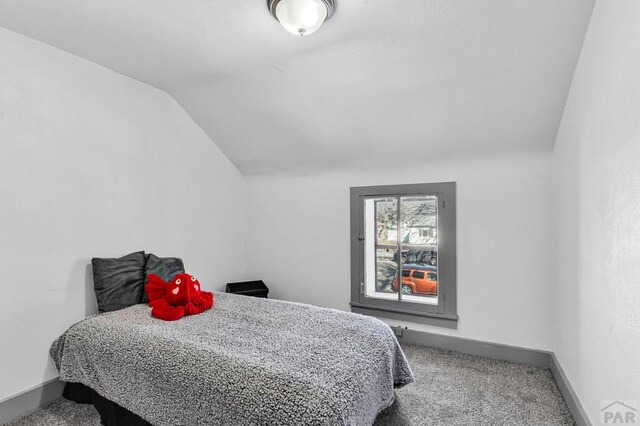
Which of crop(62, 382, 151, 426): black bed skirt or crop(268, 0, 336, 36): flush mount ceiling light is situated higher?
crop(268, 0, 336, 36): flush mount ceiling light

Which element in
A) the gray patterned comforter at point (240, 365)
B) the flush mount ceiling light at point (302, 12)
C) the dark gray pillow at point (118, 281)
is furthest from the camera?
Result: the dark gray pillow at point (118, 281)

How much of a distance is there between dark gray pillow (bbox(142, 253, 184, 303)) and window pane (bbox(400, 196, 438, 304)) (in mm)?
1967

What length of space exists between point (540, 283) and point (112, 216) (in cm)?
329

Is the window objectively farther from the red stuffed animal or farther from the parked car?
the red stuffed animal

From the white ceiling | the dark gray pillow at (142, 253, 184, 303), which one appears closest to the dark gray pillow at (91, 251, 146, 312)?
the dark gray pillow at (142, 253, 184, 303)

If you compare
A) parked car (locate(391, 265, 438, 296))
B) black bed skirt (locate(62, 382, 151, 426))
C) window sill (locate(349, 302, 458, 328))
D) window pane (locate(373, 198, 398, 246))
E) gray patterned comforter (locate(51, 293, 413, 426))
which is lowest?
black bed skirt (locate(62, 382, 151, 426))

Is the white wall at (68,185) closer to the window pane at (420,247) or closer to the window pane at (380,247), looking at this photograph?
the window pane at (380,247)

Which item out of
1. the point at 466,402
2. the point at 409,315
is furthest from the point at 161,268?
the point at 466,402

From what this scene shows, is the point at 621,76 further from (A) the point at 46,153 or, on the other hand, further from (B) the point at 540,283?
(A) the point at 46,153

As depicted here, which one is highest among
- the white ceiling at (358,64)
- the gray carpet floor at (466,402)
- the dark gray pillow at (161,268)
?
the white ceiling at (358,64)

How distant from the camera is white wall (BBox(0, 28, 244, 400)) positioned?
196 cm

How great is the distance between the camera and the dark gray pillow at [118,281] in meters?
2.25

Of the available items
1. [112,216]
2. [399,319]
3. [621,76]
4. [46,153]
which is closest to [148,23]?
Result: [46,153]

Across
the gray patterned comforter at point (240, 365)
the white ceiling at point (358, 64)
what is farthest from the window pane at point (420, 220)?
the gray patterned comforter at point (240, 365)
